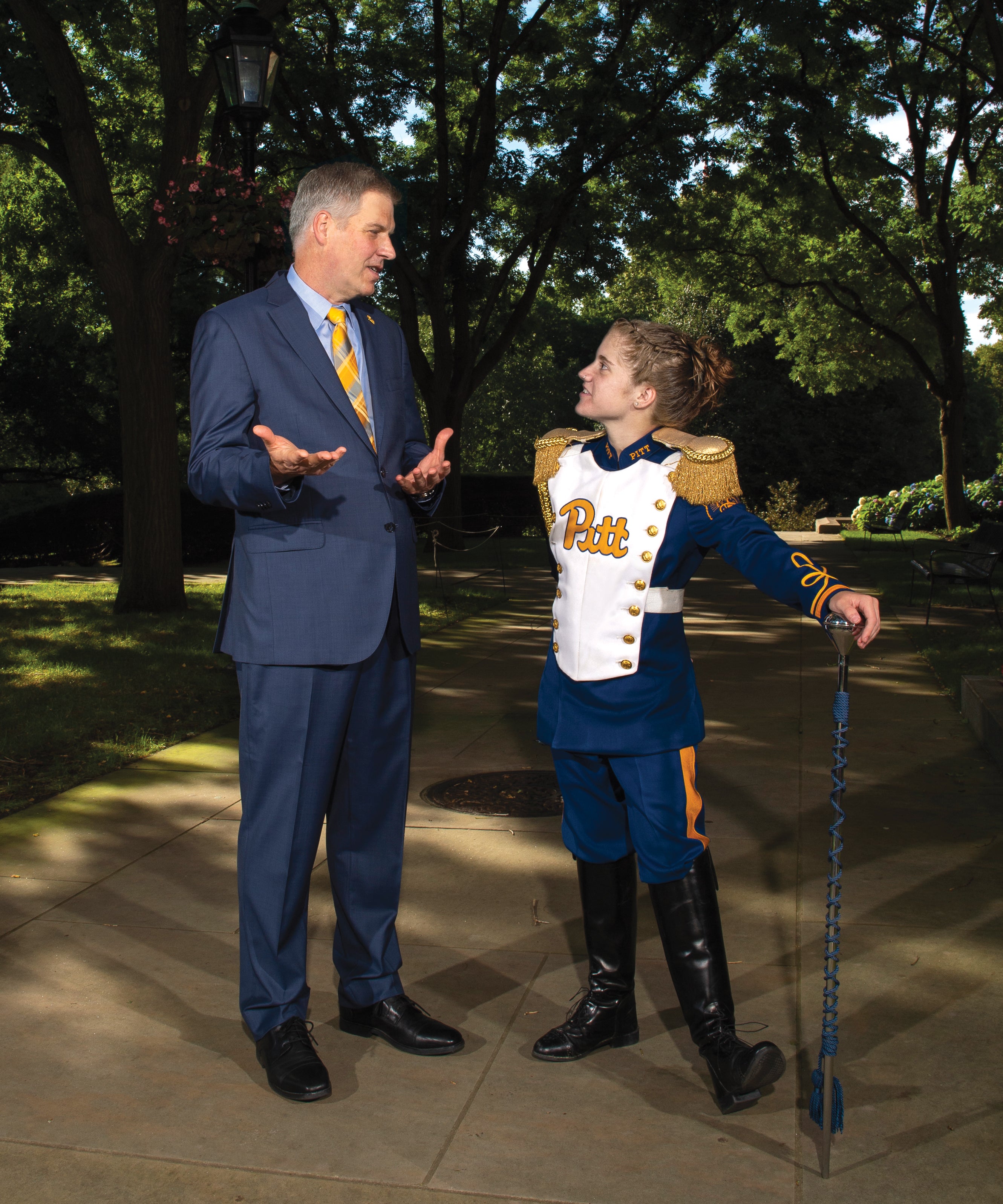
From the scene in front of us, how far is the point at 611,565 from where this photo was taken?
3.07 meters

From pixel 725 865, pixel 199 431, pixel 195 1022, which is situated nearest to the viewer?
pixel 199 431

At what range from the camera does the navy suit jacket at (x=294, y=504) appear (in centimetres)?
302

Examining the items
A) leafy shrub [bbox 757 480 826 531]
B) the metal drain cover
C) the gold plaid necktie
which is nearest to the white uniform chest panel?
the gold plaid necktie

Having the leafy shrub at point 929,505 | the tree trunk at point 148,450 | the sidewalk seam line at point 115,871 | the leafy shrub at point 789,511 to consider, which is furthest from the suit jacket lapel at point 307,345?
the leafy shrub at point 789,511

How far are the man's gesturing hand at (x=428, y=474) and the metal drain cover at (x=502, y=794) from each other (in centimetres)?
253

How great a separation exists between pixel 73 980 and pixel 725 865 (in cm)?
240

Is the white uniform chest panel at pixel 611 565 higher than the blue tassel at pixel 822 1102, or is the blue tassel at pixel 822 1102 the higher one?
the white uniform chest panel at pixel 611 565

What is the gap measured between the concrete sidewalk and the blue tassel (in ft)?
0.26

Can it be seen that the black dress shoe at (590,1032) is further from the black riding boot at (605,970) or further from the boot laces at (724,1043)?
the boot laces at (724,1043)

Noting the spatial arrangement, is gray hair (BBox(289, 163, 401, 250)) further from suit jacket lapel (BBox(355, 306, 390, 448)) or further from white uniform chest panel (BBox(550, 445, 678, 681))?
white uniform chest panel (BBox(550, 445, 678, 681))

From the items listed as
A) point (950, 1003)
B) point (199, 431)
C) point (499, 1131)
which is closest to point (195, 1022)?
point (499, 1131)

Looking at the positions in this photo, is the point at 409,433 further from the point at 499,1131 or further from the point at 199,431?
the point at 499,1131

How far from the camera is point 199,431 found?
9.91 feet

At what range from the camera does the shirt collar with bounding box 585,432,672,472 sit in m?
3.09
